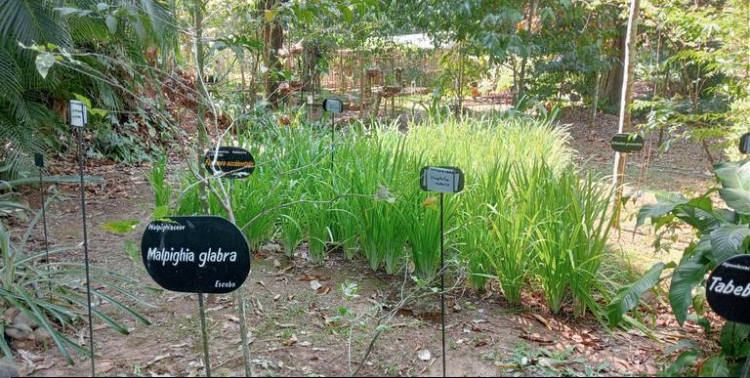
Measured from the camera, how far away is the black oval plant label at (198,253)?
1.61 metres

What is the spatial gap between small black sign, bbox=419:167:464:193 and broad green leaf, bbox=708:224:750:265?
0.82 metres

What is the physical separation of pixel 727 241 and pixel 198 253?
161 cm

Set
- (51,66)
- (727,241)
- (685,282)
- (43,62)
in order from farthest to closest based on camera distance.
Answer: (51,66) < (685,282) < (727,241) < (43,62)

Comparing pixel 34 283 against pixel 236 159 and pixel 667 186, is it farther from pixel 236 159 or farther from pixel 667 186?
pixel 667 186

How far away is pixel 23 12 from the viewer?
3.10 m

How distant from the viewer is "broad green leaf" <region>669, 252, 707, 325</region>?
190 cm

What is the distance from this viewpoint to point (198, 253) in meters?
1.62

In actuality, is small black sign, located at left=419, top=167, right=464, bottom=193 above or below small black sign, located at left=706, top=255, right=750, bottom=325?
above

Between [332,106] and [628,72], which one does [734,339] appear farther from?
[332,106]

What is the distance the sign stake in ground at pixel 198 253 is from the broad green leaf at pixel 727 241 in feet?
4.72

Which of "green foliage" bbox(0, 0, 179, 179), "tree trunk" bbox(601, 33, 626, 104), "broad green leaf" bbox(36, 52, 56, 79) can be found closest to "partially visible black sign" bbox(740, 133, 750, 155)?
"green foliage" bbox(0, 0, 179, 179)

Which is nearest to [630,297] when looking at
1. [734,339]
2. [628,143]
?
[734,339]

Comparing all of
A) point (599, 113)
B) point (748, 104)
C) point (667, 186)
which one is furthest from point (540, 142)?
point (599, 113)

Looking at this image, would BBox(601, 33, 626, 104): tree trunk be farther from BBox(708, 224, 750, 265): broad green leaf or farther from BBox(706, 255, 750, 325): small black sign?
BBox(706, 255, 750, 325): small black sign
